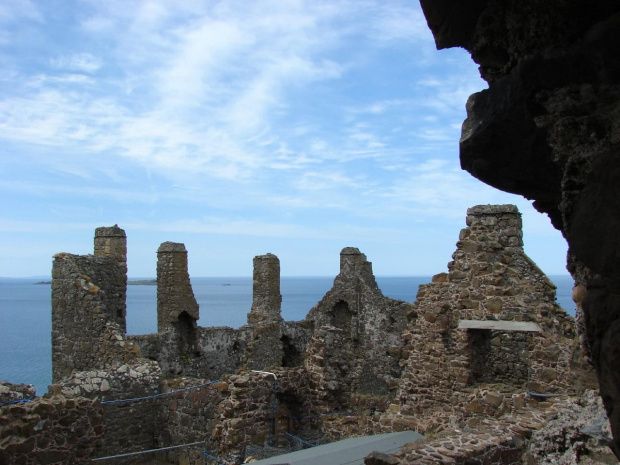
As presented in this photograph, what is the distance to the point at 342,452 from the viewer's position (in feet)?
24.6

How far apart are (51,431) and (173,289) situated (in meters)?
15.3

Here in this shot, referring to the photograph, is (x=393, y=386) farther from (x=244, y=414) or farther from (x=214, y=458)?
(x=214, y=458)

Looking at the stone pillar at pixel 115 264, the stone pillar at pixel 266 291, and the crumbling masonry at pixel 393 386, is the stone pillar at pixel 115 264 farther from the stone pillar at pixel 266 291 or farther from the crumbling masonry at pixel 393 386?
the stone pillar at pixel 266 291

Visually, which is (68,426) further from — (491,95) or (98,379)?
(491,95)

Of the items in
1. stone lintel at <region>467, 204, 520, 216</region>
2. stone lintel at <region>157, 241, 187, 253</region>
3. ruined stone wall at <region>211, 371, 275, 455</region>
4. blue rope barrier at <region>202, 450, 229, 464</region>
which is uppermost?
stone lintel at <region>157, 241, 187, 253</region>

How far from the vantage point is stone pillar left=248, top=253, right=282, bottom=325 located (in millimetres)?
26047

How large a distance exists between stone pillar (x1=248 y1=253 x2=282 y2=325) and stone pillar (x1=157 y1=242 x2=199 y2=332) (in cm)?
367

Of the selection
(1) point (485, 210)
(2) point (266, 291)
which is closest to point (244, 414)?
(1) point (485, 210)

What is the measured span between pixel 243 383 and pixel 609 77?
8958mm

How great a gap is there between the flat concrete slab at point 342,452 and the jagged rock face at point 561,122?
4.92 meters

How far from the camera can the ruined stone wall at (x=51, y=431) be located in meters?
7.45

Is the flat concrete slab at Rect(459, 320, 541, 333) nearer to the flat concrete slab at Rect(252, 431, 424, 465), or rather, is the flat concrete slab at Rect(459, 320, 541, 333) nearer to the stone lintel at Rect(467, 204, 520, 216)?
the stone lintel at Rect(467, 204, 520, 216)

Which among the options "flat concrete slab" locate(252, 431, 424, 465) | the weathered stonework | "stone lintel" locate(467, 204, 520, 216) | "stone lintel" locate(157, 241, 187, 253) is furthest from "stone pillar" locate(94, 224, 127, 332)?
"flat concrete slab" locate(252, 431, 424, 465)

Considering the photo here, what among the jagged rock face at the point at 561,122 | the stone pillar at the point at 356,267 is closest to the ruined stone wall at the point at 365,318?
the stone pillar at the point at 356,267
